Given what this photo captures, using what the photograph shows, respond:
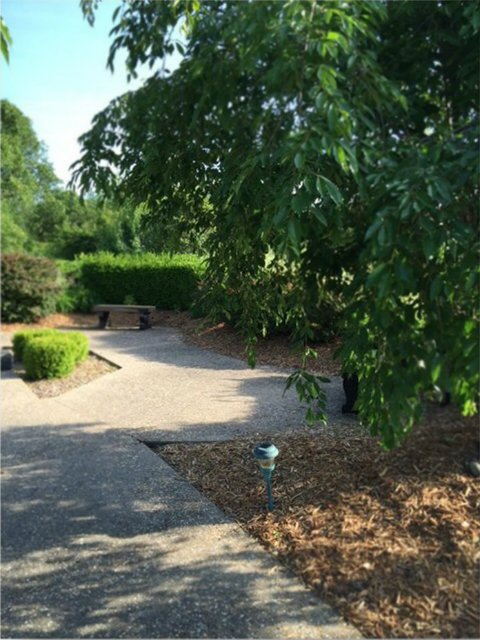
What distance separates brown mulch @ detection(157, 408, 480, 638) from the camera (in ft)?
6.66

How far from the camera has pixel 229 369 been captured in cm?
586

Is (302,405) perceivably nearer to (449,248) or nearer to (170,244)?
(170,244)

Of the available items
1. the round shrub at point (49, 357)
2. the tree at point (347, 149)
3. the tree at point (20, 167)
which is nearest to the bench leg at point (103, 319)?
the round shrub at point (49, 357)

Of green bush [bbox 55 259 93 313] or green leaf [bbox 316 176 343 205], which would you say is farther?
green bush [bbox 55 259 93 313]

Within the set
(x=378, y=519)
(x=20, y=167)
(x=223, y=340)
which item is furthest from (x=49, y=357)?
(x=378, y=519)

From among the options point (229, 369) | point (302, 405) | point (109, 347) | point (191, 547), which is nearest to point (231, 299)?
point (191, 547)

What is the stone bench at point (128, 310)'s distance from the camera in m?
5.23

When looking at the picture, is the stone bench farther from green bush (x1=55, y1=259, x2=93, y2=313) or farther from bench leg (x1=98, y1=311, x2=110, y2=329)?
green bush (x1=55, y1=259, x2=93, y2=313)

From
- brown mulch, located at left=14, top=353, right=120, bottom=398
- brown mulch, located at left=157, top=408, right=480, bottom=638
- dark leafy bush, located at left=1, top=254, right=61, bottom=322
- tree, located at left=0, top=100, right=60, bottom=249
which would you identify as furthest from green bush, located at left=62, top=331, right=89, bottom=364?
brown mulch, located at left=157, top=408, right=480, bottom=638

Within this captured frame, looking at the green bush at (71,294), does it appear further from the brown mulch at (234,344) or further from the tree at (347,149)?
the tree at (347,149)

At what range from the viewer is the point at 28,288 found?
8.89m

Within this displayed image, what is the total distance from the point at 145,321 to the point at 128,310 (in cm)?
41

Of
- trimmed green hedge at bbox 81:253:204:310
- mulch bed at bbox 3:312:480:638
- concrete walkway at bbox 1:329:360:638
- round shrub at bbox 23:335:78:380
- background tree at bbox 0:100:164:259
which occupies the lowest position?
concrete walkway at bbox 1:329:360:638

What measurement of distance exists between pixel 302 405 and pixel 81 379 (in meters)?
3.01
